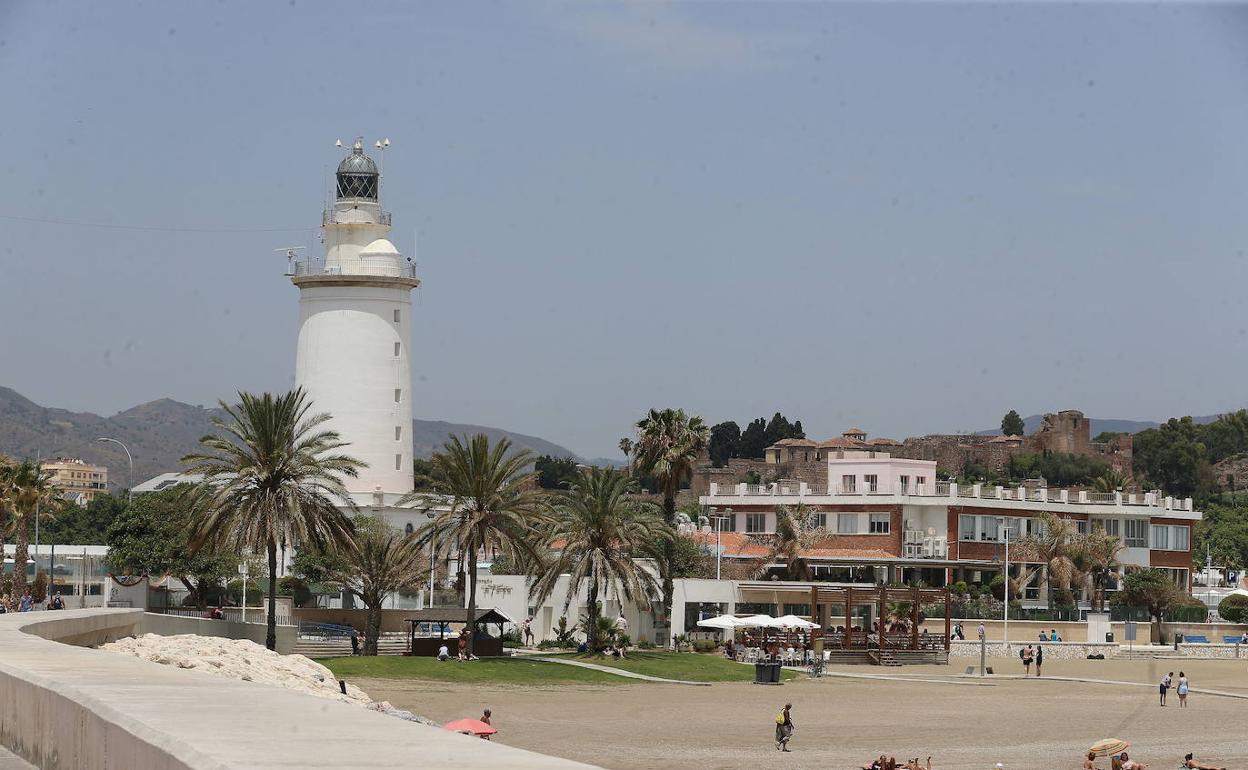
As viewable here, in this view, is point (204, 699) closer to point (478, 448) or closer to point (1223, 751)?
point (1223, 751)

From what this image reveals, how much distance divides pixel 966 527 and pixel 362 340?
3140 cm

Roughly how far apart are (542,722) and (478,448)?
1639 cm

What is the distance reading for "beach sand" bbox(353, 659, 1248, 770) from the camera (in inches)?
1423

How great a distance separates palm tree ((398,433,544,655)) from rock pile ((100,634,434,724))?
21265 mm

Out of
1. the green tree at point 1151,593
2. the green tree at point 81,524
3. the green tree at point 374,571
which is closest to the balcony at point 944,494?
the green tree at point 1151,593

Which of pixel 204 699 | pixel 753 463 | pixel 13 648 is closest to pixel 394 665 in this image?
pixel 13 648

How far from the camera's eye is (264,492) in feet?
170

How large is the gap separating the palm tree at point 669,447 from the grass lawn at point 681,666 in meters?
9.67

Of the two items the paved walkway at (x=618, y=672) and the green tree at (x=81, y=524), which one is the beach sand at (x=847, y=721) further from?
the green tree at (x=81, y=524)

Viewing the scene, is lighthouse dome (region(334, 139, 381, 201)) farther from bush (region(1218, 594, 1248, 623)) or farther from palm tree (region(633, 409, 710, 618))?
bush (region(1218, 594, 1248, 623))

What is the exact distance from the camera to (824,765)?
34.6m

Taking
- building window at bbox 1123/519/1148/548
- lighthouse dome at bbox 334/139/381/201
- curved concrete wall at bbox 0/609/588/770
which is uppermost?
lighthouse dome at bbox 334/139/381/201

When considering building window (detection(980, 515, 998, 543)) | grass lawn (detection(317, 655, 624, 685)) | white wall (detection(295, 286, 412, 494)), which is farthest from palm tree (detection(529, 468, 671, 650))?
building window (detection(980, 515, 998, 543))

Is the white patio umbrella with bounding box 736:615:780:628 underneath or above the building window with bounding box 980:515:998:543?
underneath
